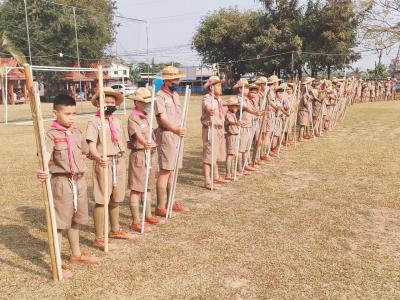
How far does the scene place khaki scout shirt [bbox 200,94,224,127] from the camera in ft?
24.9

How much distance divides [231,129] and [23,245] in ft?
14.7

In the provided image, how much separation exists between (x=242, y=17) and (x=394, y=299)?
159ft

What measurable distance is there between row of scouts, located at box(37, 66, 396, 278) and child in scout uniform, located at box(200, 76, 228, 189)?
17 millimetres

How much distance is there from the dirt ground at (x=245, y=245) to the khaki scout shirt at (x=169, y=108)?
1335mm

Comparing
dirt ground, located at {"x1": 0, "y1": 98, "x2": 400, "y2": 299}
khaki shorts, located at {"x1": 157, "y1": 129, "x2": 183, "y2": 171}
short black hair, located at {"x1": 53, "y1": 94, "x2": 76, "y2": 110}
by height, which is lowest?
dirt ground, located at {"x1": 0, "y1": 98, "x2": 400, "y2": 299}

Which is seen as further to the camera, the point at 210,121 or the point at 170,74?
the point at 210,121

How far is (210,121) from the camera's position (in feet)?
25.1

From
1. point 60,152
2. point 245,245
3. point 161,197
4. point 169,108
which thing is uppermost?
point 169,108

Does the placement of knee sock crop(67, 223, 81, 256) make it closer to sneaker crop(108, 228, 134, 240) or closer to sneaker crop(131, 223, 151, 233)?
sneaker crop(108, 228, 134, 240)

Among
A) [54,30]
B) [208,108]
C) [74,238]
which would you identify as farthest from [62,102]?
[54,30]

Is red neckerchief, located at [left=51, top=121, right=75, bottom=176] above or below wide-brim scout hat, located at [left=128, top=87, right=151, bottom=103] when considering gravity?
below

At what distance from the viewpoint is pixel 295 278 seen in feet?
13.9

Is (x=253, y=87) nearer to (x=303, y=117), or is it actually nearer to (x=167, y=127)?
(x=167, y=127)

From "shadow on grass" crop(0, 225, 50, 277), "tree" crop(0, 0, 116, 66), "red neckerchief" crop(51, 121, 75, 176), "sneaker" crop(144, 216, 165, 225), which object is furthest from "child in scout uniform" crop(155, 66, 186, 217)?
"tree" crop(0, 0, 116, 66)
